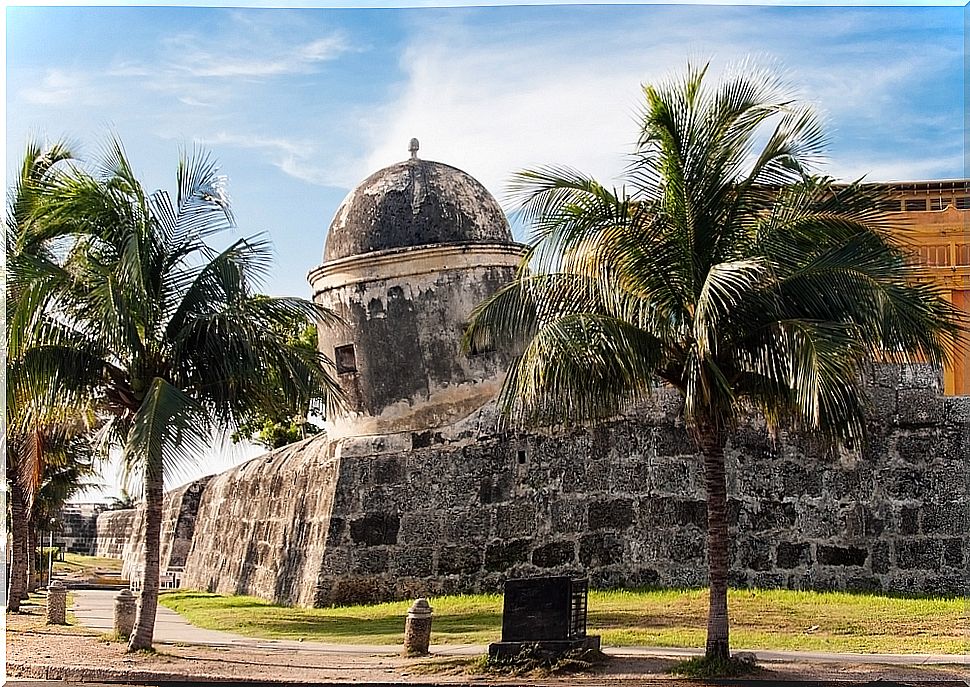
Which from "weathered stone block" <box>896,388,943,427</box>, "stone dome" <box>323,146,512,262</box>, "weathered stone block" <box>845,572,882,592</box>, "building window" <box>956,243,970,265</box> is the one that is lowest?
"weathered stone block" <box>845,572,882,592</box>

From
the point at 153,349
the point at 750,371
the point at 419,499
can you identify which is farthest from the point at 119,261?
the point at 750,371

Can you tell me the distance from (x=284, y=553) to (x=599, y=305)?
4.77 m

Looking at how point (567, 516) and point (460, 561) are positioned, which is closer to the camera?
point (567, 516)

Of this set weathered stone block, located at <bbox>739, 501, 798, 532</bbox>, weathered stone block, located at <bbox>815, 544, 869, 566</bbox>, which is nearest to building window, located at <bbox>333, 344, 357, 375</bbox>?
weathered stone block, located at <bbox>739, 501, 798, 532</bbox>

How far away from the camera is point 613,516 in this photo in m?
12.3

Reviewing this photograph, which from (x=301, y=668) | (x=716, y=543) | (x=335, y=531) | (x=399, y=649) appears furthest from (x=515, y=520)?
(x=301, y=668)

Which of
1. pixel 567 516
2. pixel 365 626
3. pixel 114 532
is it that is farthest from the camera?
pixel 114 532

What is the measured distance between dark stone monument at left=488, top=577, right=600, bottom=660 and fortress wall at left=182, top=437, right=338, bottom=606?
8.51 ft

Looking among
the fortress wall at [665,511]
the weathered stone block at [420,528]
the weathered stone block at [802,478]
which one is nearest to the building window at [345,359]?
the fortress wall at [665,511]

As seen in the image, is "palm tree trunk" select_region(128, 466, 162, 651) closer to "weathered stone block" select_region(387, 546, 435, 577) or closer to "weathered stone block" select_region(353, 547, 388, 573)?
"weathered stone block" select_region(353, 547, 388, 573)

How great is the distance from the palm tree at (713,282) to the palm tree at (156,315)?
2283 millimetres

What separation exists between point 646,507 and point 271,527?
4.16m

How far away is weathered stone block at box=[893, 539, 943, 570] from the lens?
40.2 ft

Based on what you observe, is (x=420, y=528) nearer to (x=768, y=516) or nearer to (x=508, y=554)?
(x=508, y=554)
